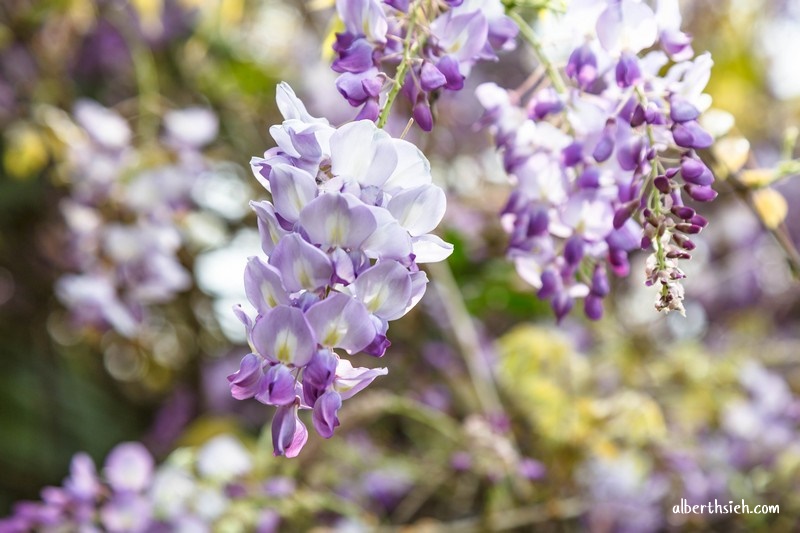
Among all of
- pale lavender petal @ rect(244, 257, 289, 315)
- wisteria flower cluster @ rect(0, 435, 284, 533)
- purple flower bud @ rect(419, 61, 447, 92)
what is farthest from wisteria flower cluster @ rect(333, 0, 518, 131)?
wisteria flower cluster @ rect(0, 435, 284, 533)

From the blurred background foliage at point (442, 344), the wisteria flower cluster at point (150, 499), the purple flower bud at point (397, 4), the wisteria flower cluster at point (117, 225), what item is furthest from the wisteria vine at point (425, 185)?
the wisteria flower cluster at point (117, 225)

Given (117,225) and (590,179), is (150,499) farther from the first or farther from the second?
(590,179)

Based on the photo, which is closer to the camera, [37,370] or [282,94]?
[282,94]

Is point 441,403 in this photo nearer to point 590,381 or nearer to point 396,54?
point 590,381

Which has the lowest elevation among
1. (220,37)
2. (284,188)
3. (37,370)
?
(284,188)

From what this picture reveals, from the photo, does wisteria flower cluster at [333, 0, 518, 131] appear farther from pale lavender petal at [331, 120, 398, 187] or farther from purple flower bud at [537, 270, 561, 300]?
purple flower bud at [537, 270, 561, 300]

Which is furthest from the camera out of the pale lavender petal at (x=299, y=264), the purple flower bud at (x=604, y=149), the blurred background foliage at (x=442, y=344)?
the blurred background foliage at (x=442, y=344)

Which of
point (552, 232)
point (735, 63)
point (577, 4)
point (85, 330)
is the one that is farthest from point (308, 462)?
point (735, 63)

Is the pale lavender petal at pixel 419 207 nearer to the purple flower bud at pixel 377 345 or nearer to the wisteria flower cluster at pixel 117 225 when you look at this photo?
the purple flower bud at pixel 377 345
